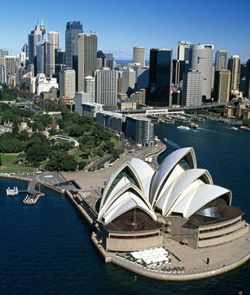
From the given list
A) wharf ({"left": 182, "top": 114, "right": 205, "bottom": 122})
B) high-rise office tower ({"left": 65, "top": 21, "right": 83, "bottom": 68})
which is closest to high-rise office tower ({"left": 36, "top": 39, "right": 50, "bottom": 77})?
high-rise office tower ({"left": 65, "top": 21, "right": 83, "bottom": 68})

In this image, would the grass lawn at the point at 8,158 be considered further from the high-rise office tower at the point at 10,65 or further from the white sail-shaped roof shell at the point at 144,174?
the high-rise office tower at the point at 10,65

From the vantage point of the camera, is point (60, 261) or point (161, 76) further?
point (161, 76)

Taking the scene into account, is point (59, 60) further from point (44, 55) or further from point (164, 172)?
point (164, 172)

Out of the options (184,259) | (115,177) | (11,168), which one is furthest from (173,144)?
(184,259)

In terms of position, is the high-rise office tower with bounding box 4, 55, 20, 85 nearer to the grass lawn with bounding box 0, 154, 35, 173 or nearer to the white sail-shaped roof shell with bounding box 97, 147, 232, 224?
the grass lawn with bounding box 0, 154, 35, 173

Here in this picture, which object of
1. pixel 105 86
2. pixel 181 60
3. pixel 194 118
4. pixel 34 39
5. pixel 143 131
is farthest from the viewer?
pixel 34 39

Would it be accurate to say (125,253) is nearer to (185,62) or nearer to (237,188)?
(237,188)
